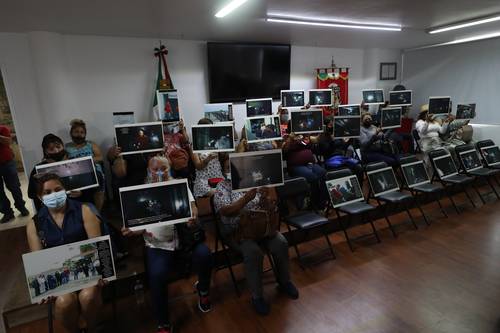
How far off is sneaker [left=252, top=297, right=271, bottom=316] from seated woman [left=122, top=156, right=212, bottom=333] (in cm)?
42

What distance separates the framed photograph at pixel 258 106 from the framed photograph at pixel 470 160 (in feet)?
11.4

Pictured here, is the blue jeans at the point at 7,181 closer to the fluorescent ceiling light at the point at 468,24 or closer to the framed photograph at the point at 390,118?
the framed photograph at the point at 390,118

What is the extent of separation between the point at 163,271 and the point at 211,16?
11.8 ft

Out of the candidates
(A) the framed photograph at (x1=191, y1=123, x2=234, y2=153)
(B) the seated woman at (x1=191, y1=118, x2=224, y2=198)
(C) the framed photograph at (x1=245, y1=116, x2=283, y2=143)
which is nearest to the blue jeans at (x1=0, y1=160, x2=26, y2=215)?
(B) the seated woman at (x1=191, y1=118, x2=224, y2=198)

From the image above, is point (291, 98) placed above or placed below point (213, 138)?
above

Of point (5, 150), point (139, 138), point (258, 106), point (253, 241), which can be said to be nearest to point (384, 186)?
point (253, 241)

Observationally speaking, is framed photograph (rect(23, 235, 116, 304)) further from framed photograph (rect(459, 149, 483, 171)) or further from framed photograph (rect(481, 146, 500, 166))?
framed photograph (rect(481, 146, 500, 166))

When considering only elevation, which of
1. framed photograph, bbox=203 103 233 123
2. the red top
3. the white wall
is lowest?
the red top

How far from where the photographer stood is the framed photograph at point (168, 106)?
15.4 ft

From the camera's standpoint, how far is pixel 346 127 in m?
4.90

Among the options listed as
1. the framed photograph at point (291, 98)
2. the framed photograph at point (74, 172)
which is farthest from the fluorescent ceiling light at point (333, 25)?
the framed photograph at point (74, 172)

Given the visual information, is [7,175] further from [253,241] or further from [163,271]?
[253,241]

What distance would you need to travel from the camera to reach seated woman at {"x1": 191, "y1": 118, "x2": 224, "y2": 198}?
3.56 meters

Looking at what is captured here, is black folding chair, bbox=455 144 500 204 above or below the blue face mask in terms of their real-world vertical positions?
below
